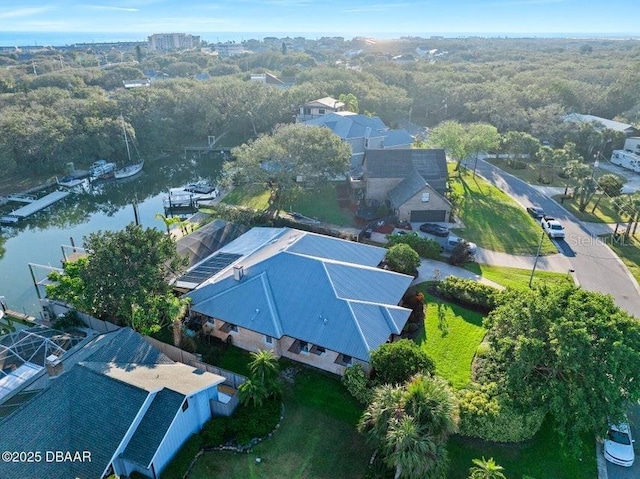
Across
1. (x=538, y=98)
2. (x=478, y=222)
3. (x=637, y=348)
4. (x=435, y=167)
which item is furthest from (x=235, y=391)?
(x=538, y=98)

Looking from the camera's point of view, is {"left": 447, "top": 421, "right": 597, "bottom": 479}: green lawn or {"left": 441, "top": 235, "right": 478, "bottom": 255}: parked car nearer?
{"left": 447, "top": 421, "right": 597, "bottom": 479}: green lawn

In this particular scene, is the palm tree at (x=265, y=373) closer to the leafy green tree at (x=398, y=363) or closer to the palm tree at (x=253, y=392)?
the palm tree at (x=253, y=392)

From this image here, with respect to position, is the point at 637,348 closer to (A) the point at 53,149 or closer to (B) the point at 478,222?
(B) the point at 478,222

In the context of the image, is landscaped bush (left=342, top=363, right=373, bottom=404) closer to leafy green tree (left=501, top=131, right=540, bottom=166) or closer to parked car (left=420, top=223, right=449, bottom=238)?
parked car (left=420, top=223, right=449, bottom=238)

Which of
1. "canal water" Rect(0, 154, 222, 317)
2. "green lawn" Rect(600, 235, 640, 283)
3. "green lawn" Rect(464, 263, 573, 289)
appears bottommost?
"canal water" Rect(0, 154, 222, 317)

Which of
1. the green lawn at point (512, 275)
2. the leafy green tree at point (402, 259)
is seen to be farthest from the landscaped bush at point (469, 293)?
the green lawn at point (512, 275)

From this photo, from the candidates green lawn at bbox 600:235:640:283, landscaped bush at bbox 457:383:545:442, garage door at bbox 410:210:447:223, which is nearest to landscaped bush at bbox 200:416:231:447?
landscaped bush at bbox 457:383:545:442
